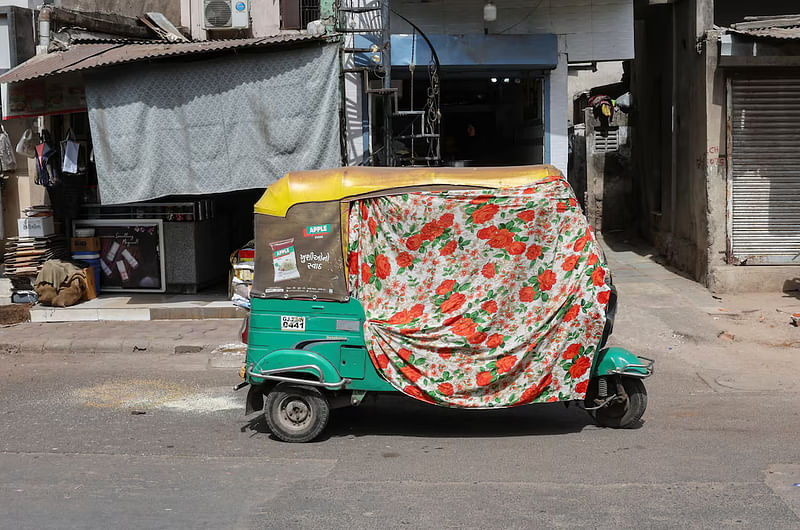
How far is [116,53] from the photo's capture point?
11602 millimetres

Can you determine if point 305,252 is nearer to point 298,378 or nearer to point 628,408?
point 298,378

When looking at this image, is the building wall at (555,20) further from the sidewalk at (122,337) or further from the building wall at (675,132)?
the sidewalk at (122,337)

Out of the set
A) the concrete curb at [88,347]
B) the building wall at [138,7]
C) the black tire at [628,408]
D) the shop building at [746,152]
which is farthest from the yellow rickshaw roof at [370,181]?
the building wall at [138,7]

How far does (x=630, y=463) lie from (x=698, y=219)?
813 centimetres

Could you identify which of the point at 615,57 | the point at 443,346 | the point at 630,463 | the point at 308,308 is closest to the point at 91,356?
the point at 308,308

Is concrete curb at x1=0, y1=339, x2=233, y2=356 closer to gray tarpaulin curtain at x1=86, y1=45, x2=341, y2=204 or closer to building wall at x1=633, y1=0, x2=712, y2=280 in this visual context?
gray tarpaulin curtain at x1=86, y1=45, x2=341, y2=204

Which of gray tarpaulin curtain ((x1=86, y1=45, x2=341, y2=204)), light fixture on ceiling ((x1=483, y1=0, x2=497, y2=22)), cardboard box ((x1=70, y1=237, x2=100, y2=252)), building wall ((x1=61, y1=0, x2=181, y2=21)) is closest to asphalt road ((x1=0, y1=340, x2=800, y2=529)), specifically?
gray tarpaulin curtain ((x1=86, y1=45, x2=341, y2=204))

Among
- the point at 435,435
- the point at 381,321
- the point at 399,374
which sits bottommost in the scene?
the point at 435,435

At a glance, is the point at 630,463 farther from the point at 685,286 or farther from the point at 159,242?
the point at 159,242

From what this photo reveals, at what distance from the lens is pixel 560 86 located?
13.0 meters

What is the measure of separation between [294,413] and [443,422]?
1360mm

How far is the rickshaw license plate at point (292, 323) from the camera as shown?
22.7ft

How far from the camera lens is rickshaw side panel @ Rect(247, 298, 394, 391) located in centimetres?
684

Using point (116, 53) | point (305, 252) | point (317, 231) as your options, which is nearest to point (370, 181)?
point (317, 231)
